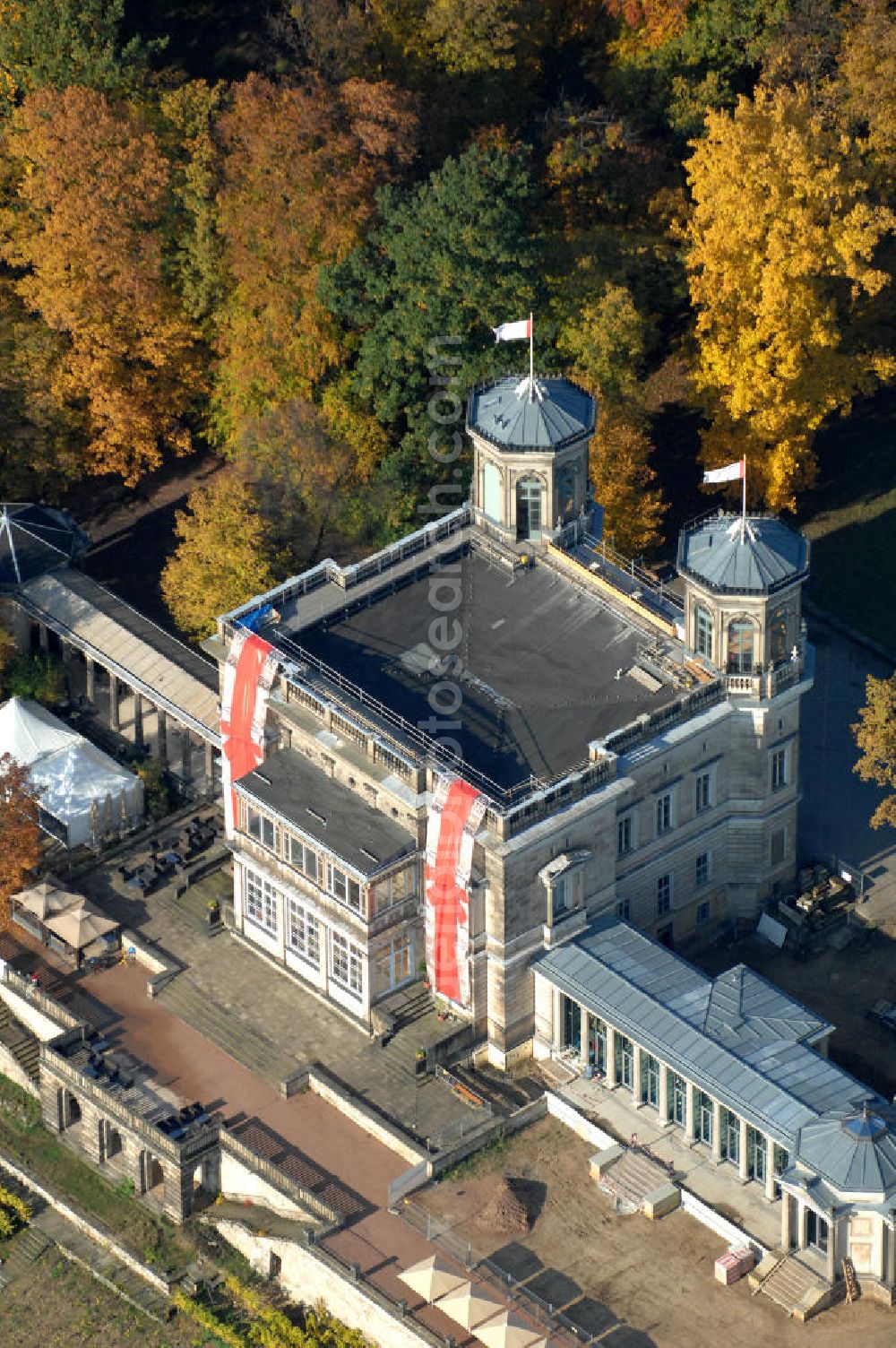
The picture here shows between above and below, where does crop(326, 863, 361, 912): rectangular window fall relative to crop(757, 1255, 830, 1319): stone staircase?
above

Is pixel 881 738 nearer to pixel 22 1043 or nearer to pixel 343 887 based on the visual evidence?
pixel 343 887

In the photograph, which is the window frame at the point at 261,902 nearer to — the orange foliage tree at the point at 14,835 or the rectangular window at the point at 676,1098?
the orange foliage tree at the point at 14,835

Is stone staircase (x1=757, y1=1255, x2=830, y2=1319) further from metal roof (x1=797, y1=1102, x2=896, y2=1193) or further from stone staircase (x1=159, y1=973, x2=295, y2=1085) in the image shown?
stone staircase (x1=159, y1=973, x2=295, y2=1085)

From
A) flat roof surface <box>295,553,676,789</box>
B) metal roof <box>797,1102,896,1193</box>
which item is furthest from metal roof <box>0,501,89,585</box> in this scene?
metal roof <box>797,1102,896,1193</box>

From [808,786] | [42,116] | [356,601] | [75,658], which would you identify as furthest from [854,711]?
[42,116]

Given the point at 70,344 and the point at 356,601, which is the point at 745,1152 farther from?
the point at 70,344

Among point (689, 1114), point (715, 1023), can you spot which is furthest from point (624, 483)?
point (689, 1114)
